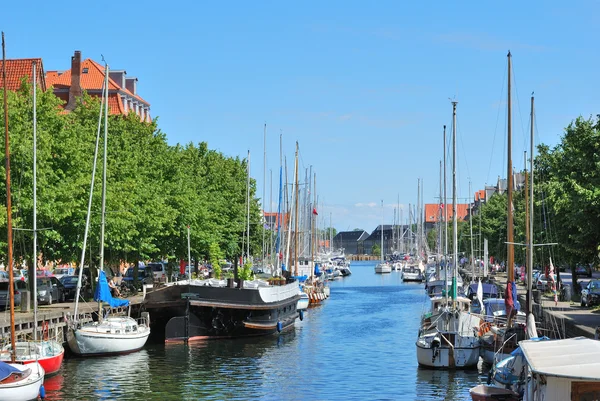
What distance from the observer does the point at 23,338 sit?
41469 mm

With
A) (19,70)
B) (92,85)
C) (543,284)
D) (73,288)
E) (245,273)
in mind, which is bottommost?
(73,288)

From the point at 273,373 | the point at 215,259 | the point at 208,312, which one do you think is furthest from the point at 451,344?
the point at 215,259

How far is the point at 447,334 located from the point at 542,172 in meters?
38.9

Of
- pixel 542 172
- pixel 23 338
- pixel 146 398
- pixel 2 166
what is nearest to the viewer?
pixel 146 398

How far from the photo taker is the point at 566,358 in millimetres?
24141

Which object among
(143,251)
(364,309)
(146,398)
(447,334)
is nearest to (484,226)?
(364,309)

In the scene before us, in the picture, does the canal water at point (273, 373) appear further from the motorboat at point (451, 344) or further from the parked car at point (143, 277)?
the parked car at point (143, 277)

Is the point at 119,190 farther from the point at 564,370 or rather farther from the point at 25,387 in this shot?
the point at 564,370

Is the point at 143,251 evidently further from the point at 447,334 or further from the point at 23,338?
the point at 447,334

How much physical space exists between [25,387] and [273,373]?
43.0ft

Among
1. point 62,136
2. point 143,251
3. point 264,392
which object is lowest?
point 264,392

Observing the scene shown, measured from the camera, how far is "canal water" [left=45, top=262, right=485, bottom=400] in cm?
3694

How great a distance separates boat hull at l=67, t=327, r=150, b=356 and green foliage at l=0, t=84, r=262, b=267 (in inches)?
181

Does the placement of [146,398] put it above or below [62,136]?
below
